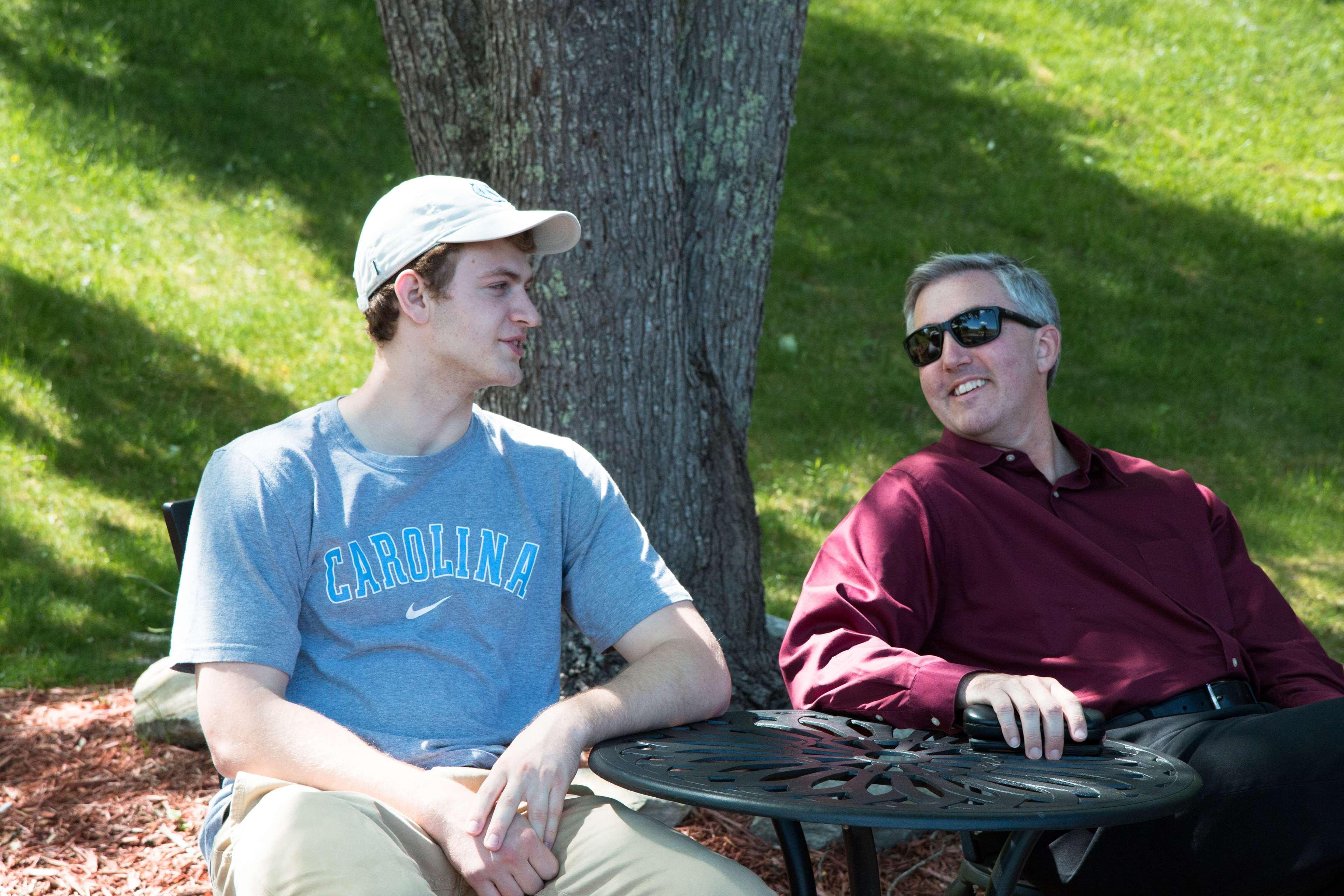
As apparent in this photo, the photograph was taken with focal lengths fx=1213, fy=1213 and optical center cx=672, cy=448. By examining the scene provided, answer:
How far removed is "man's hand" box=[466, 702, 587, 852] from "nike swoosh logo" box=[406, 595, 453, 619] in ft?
1.05

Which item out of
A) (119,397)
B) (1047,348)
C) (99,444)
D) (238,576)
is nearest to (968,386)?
(1047,348)

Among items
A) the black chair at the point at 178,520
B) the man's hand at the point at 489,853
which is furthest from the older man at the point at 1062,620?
the black chair at the point at 178,520

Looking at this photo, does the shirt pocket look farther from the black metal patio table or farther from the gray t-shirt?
the gray t-shirt

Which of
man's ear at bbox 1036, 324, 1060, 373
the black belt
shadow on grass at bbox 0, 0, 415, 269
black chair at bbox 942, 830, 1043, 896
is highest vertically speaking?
shadow on grass at bbox 0, 0, 415, 269

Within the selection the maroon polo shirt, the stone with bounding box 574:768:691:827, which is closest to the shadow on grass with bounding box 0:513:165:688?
the stone with bounding box 574:768:691:827

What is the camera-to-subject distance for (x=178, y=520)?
2.77m

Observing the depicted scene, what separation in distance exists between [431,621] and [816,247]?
275 inches

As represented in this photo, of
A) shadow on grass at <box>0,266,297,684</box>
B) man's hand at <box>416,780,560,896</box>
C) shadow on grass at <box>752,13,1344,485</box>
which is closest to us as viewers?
man's hand at <box>416,780,560,896</box>

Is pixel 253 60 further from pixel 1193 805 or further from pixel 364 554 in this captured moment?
pixel 1193 805

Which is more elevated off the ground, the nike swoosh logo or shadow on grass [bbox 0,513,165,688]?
the nike swoosh logo

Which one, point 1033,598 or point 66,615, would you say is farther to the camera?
point 66,615

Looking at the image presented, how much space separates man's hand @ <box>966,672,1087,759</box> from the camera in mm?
2111

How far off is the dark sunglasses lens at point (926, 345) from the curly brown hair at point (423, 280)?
1.01m

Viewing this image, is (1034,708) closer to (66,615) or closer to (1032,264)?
(66,615)
